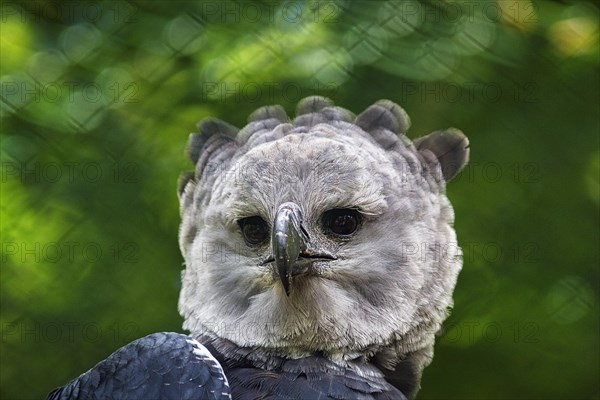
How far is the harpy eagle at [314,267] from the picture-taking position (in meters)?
2.14

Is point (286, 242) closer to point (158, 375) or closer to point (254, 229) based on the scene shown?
point (254, 229)

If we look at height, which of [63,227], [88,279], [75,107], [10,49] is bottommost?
[88,279]

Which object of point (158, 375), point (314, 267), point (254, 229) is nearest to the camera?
point (158, 375)

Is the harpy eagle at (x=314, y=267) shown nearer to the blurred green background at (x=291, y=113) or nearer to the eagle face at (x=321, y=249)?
the eagle face at (x=321, y=249)

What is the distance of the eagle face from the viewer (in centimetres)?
225

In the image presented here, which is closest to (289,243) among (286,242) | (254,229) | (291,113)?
(286,242)

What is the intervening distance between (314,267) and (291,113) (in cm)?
79

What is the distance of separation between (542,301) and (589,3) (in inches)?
43.6

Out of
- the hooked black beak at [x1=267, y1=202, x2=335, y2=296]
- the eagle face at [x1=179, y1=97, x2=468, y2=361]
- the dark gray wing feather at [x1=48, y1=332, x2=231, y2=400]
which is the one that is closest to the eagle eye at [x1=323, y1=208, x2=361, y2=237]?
the eagle face at [x1=179, y1=97, x2=468, y2=361]

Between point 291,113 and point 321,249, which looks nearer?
point 321,249

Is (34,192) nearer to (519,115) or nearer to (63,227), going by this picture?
(63,227)

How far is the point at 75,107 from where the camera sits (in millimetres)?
2773

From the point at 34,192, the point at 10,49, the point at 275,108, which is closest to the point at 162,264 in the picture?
the point at 34,192

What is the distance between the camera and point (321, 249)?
2322 millimetres
